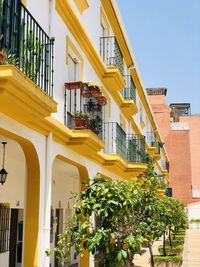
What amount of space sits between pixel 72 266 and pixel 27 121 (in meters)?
10.2

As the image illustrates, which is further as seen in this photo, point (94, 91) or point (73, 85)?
point (94, 91)

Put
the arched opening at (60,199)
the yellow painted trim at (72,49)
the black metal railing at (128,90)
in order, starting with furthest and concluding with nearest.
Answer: the black metal railing at (128,90), the arched opening at (60,199), the yellow painted trim at (72,49)

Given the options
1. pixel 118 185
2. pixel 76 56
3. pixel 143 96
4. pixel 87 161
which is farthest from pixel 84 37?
pixel 143 96

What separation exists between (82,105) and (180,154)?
41.4m

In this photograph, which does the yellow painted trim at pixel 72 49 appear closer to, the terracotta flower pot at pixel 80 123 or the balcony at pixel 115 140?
the terracotta flower pot at pixel 80 123

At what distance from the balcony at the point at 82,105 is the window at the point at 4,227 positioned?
3185 mm

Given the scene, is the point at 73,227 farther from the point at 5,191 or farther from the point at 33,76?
the point at 5,191

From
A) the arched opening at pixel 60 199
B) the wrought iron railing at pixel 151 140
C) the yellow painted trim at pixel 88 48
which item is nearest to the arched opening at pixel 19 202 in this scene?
the arched opening at pixel 60 199

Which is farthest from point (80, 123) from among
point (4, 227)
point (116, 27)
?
point (116, 27)

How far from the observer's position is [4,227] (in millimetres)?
11547

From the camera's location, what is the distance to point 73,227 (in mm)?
6801

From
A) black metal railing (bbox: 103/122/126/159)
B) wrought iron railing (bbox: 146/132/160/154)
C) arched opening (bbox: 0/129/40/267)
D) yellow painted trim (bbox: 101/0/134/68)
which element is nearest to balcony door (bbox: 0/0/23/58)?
arched opening (bbox: 0/129/40/267)

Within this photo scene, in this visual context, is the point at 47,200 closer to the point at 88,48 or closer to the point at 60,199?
the point at 88,48

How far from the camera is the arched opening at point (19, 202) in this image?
283 inches
